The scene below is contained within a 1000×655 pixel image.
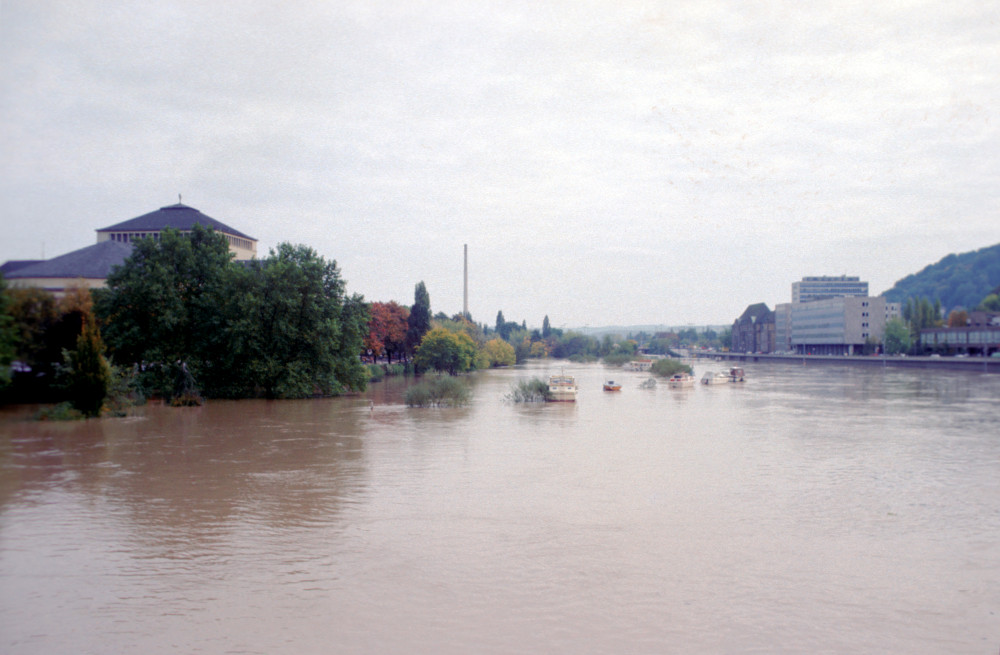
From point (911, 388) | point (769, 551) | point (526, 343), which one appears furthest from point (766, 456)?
point (526, 343)

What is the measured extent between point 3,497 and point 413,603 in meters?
13.4

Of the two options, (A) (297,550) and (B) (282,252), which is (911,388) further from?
(A) (297,550)

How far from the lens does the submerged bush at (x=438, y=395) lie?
45.8m

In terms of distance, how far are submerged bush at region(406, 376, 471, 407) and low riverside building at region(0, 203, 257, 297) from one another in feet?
56.5

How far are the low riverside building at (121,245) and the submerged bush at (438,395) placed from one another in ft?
56.5

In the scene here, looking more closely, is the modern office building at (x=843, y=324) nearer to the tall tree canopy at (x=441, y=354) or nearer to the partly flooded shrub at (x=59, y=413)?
the tall tree canopy at (x=441, y=354)

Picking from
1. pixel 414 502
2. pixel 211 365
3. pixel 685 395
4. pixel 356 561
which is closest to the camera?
pixel 356 561

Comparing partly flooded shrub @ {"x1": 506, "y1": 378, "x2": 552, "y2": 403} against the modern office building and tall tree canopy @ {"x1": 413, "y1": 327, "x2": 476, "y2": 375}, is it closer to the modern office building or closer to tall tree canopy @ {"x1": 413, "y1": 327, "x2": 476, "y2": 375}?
tall tree canopy @ {"x1": 413, "y1": 327, "x2": 476, "y2": 375}

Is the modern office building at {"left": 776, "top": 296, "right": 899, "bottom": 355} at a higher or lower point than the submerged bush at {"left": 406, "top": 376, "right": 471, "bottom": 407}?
higher

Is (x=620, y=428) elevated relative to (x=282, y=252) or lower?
lower

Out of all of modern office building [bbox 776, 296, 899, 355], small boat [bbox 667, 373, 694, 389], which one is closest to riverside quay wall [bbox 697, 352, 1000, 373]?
modern office building [bbox 776, 296, 899, 355]

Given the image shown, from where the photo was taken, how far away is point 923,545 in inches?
567

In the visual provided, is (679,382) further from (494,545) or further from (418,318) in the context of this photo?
(494,545)

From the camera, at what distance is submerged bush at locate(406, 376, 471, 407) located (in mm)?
45781
